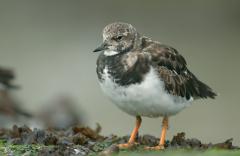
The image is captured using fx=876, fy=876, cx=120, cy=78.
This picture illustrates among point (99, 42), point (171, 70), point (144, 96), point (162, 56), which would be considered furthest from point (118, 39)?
point (99, 42)

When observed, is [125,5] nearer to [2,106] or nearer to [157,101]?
[2,106]

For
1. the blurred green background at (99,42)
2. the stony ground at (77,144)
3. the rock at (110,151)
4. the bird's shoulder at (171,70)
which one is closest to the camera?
the rock at (110,151)

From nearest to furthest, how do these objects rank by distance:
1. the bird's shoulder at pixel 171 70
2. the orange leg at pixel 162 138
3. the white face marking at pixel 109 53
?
the orange leg at pixel 162 138 → the bird's shoulder at pixel 171 70 → the white face marking at pixel 109 53

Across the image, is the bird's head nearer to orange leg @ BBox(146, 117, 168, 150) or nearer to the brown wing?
the brown wing

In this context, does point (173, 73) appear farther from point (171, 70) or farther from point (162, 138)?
point (162, 138)

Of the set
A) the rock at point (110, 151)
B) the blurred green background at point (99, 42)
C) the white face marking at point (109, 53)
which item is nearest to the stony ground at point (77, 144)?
the rock at point (110, 151)

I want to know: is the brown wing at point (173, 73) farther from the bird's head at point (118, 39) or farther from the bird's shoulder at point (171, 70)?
the bird's head at point (118, 39)

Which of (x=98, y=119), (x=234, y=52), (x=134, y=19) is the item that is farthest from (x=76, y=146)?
(x=134, y=19)
